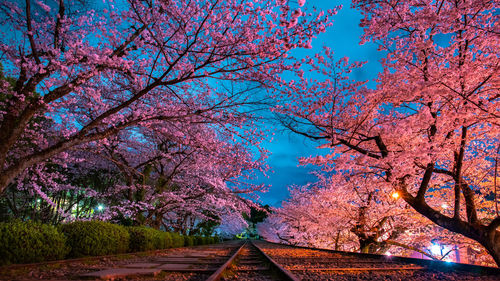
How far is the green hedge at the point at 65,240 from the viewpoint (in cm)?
573

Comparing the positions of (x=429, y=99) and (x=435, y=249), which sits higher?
(x=429, y=99)

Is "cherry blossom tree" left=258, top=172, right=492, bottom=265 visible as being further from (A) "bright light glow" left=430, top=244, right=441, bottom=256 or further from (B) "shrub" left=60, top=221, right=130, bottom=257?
(B) "shrub" left=60, top=221, right=130, bottom=257

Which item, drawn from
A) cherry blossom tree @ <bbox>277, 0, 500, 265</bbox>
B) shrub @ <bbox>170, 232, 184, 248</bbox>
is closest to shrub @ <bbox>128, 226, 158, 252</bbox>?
shrub @ <bbox>170, 232, 184, 248</bbox>

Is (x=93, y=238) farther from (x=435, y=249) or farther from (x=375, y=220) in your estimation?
(x=435, y=249)

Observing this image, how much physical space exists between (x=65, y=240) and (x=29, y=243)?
1.12m

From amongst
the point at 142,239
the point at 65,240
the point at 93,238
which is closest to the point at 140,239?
the point at 142,239

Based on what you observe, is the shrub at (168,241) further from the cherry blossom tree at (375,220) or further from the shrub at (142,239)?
the cherry blossom tree at (375,220)

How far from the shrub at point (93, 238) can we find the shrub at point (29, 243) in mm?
663

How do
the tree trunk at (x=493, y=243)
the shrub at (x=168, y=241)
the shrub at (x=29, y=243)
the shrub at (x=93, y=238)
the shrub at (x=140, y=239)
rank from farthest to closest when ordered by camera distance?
the shrub at (x=168, y=241), the shrub at (x=140, y=239), the shrub at (x=93, y=238), the tree trunk at (x=493, y=243), the shrub at (x=29, y=243)

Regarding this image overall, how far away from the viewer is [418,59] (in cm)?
666

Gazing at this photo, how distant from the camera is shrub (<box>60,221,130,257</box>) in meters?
7.47

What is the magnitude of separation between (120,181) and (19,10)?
49.7ft

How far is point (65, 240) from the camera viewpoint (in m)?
7.03

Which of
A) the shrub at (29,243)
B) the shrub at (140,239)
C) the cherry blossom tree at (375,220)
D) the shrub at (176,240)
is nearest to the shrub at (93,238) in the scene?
the shrub at (29,243)
